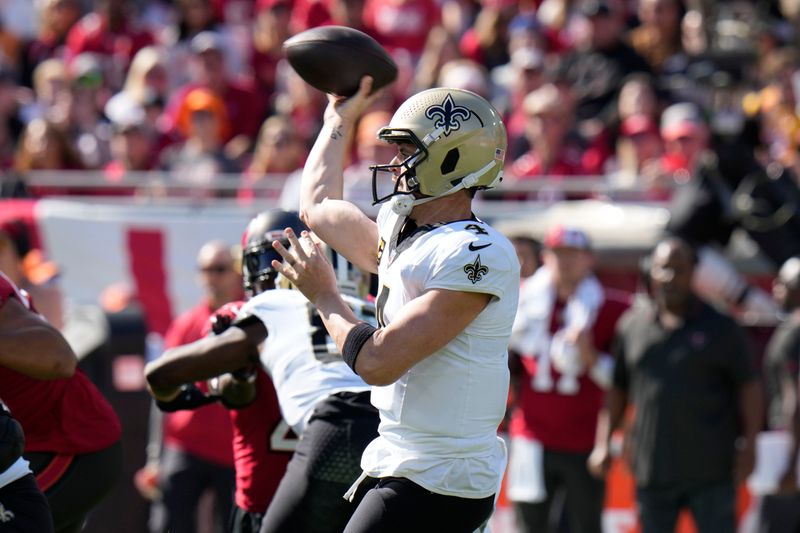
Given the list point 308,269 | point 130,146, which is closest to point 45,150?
point 130,146

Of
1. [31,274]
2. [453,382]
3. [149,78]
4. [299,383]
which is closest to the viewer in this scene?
[453,382]

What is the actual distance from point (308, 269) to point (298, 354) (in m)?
0.88

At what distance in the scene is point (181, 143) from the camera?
35.2ft

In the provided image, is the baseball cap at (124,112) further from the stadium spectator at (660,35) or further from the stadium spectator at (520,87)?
the stadium spectator at (660,35)

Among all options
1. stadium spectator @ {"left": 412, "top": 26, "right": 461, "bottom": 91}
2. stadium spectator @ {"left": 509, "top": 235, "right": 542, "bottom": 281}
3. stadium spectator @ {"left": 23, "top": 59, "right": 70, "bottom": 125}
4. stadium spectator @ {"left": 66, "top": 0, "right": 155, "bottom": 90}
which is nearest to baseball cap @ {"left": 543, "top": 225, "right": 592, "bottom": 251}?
stadium spectator @ {"left": 509, "top": 235, "right": 542, "bottom": 281}

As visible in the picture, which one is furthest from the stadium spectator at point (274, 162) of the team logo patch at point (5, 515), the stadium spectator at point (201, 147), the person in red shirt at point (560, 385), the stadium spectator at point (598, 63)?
the team logo patch at point (5, 515)

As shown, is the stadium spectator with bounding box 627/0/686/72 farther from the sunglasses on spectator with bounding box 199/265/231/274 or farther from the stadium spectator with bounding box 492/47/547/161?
the sunglasses on spectator with bounding box 199/265/231/274

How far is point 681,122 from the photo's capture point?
31.1 feet

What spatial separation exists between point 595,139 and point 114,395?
149 inches

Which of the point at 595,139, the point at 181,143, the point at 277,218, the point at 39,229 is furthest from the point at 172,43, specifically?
the point at 277,218

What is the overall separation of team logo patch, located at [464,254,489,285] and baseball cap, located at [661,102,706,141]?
5933mm

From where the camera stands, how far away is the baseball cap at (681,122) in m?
9.45

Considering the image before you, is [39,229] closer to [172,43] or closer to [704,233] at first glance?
[172,43]

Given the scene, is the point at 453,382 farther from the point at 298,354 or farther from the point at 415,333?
the point at 298,354
